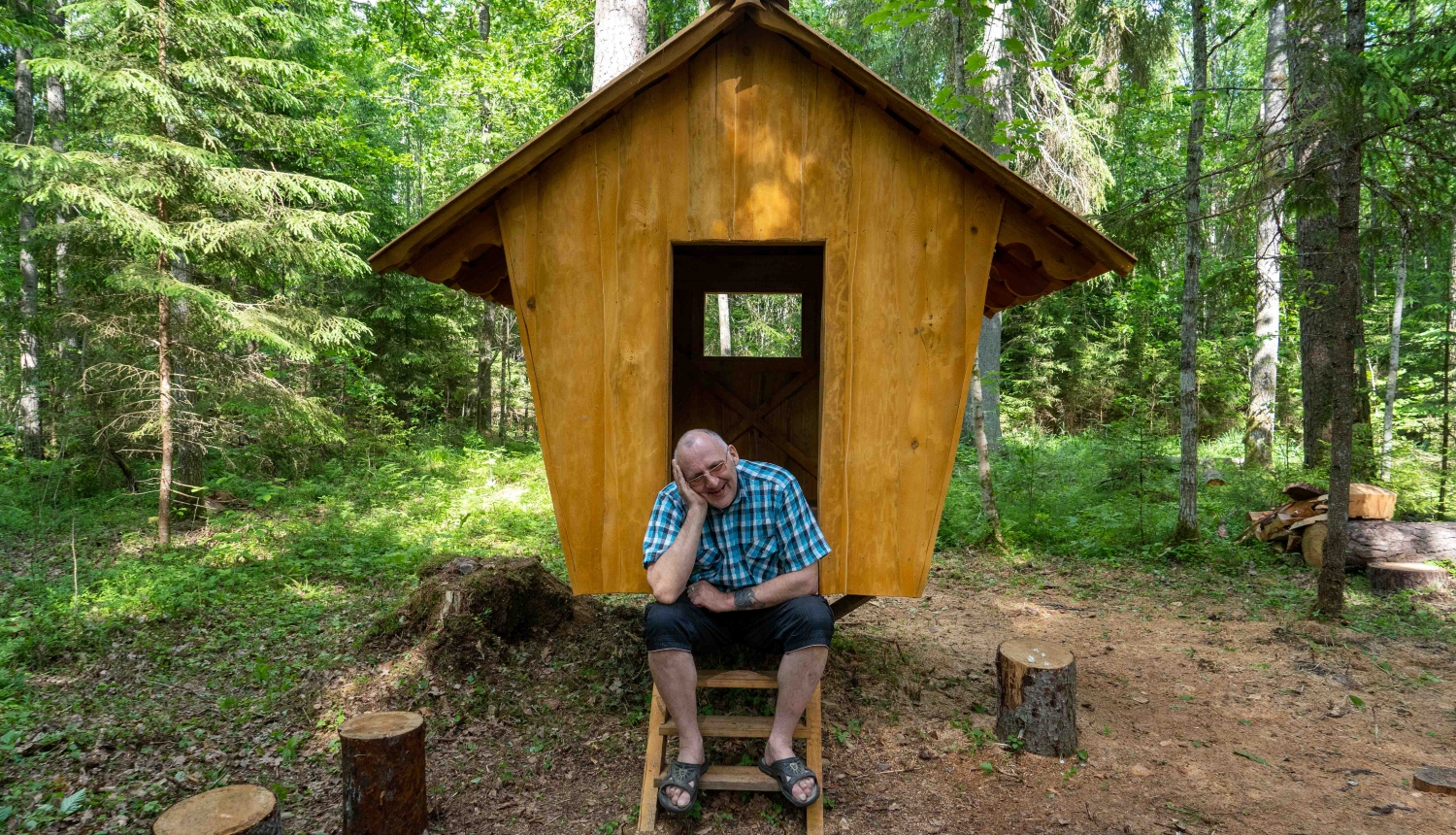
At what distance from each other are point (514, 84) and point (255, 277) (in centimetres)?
582

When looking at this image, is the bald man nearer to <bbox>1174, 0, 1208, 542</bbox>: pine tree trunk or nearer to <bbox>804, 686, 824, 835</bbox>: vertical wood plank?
<bbox>804, 686, 824, 835</bbox>: vertical wood plank

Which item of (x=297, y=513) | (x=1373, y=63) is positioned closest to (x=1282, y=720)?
(x=1373, y=63)

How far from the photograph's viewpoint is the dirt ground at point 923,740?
3.00 meters

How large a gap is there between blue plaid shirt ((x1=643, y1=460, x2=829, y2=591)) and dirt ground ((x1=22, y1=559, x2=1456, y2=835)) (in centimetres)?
94

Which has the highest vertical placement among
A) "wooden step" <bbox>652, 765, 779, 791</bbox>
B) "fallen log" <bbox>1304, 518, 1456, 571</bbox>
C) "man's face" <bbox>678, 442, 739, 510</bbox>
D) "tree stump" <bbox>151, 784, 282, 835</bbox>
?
"man's face" <bbox>678, 442, 739, 510</bbox>

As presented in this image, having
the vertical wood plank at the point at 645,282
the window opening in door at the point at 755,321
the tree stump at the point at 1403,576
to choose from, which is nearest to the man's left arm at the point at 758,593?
the vertical wood plank at the point at 645,282

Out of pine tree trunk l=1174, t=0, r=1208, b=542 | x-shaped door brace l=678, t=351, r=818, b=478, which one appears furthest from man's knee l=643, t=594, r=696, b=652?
pine tree trunk l=1174, t=0, r=1208, b=542

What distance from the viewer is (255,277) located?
25.2 feet

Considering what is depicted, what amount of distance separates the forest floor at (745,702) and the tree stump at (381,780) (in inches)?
8.2

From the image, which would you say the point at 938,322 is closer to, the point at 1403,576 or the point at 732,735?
the point at 732,735

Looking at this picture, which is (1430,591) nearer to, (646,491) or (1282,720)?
(1282,720)

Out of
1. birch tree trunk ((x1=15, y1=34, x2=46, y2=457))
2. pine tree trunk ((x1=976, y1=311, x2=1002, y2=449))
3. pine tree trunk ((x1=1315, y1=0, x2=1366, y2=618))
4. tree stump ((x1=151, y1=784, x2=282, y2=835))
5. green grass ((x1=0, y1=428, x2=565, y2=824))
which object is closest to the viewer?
tree stump ((x1=151, y1=784, x2=282, y2=835))

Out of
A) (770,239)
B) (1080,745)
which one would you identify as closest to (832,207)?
(770,239)

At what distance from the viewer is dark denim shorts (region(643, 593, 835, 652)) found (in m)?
3.04
